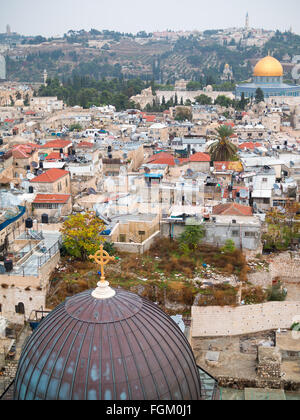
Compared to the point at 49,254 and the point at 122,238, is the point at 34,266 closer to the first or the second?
the point at 49,254

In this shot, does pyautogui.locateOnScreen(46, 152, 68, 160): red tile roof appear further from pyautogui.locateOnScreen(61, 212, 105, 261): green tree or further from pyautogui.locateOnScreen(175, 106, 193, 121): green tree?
pyautogui.locateOnScreen(175, 106, 193, 121): green tree

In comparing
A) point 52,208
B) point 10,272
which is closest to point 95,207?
point 52,208

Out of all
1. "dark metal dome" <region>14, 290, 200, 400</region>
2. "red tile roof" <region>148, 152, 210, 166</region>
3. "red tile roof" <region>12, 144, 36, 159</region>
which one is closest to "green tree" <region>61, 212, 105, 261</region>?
"dark metal dome" <region>14, 290, 200, 400</region>

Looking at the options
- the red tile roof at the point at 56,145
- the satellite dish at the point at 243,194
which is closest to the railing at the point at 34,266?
the satellite dish at the point at 243,194

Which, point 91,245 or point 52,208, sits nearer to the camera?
point 91,245

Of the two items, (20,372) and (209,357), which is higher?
(20,372)

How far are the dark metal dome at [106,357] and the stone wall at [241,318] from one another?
687cm

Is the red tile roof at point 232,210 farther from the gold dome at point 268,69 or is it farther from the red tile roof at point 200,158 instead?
the gold dome at point 268,69

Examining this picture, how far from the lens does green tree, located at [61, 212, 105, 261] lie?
51.4 feet

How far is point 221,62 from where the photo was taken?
114688 millimetres

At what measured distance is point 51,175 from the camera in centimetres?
2119

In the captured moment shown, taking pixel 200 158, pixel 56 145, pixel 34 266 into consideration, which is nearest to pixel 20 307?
pixel 34 266
